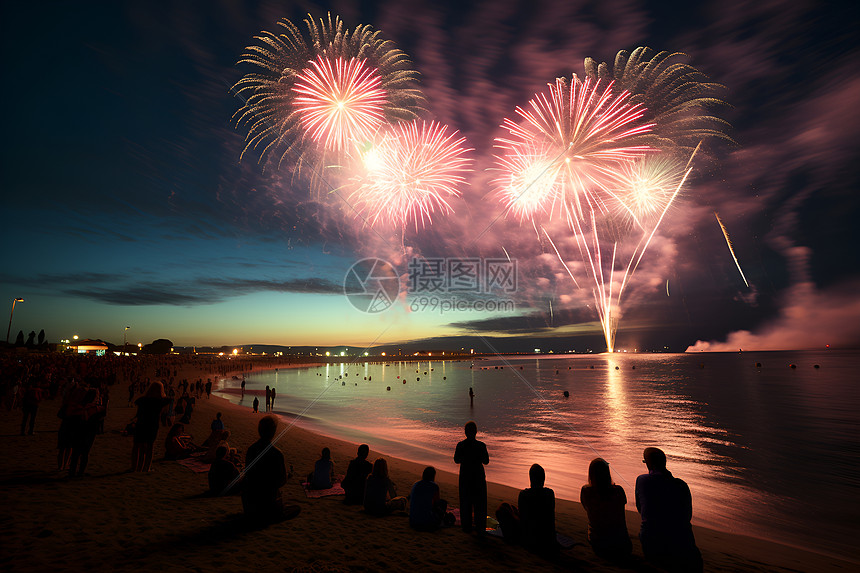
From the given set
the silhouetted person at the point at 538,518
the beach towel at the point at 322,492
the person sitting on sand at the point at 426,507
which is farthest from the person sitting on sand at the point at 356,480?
the silhouetted person at the point at 538,518

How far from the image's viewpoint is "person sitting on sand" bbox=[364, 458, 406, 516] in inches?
328

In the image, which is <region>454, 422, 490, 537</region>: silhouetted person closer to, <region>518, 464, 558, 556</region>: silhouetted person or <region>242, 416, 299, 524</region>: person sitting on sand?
<region>518, 464, 558, 556</region>: silhouetted person

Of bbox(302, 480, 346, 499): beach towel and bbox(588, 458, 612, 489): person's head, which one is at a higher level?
bbox(588, 458, 612, 489): person's head

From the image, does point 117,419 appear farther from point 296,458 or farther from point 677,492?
point 677,492

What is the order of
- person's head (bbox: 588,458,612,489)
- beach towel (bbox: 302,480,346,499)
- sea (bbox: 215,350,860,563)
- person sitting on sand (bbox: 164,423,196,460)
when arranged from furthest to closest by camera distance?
sea (bbox: 215,350,860,563) → person sitting on sand (bbox: 164,423,196,460) → beach towel (bbox: 302,480,346,499) → person's head (bbox: 588,458,612,489)

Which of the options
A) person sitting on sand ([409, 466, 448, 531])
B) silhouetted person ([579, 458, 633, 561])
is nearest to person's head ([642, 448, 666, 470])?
silhouetted person ([579, 458, 633, 561])

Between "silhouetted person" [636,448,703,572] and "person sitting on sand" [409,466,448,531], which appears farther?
"person sitting on sand" [409,466,448,531]

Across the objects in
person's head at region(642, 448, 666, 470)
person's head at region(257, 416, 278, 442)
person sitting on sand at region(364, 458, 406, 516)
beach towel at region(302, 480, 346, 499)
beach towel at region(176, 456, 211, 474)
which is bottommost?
beach towel at region(302, 480, 346, 499)

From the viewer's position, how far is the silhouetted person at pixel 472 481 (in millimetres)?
7137

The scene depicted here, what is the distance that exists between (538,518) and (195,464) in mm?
10405

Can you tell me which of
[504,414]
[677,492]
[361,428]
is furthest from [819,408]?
[677,492]

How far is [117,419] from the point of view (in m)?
18.9

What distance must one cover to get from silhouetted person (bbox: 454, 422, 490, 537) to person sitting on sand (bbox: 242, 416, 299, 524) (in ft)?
10.7

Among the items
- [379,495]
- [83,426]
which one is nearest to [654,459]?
[379,495]
